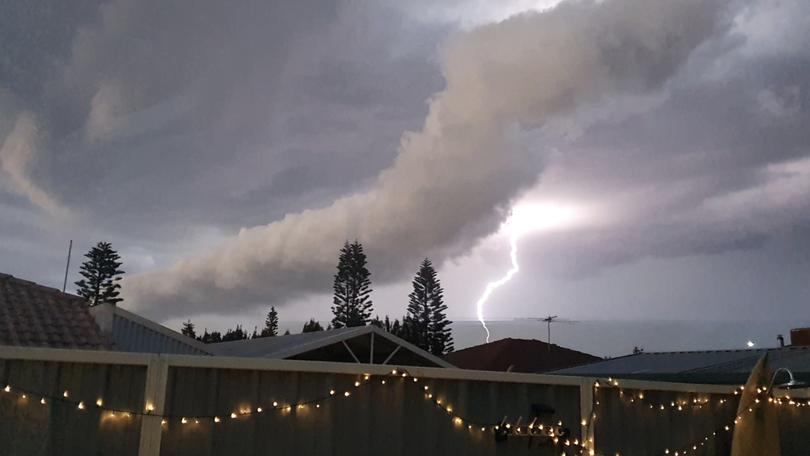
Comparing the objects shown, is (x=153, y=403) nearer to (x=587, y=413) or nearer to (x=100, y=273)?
(x=587, y=413)

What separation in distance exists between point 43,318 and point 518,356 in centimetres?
2907

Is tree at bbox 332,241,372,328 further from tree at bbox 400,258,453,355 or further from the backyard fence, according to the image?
the backyard fence

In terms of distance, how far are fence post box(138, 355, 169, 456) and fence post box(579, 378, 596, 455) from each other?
3.69 m

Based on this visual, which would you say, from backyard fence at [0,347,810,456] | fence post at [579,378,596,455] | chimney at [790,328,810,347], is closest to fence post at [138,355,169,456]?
backyard fence at [0,347,810,456]

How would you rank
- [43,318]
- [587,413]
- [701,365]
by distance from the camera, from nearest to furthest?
[587,413], [43,318], [701,365]

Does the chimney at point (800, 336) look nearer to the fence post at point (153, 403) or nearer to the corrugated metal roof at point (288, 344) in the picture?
the corrugated metal roof at point (288, 344)

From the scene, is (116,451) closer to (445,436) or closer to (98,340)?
(445,436)

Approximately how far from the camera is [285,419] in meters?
5.41

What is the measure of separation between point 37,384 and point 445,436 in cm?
306

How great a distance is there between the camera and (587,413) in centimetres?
680

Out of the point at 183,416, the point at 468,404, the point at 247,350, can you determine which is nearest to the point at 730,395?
the point at 468,404

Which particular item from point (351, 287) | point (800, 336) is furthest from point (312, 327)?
point (800, 336)

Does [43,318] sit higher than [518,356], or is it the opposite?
[518,356]

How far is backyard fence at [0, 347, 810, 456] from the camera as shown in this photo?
4668 mm
